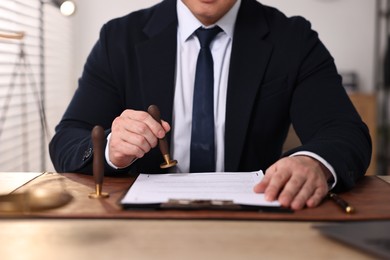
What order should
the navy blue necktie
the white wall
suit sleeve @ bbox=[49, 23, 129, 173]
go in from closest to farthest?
suit sleeve @ bbox=[49, 23, 129, 173] < the navy blue necktie < the white wall

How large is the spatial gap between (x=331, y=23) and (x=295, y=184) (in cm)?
382

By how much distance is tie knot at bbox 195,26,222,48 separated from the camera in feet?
5.11

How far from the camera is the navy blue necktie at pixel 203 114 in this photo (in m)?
1.48

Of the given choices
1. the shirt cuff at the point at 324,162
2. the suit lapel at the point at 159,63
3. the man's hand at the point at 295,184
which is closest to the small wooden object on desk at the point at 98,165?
the man's hand at the point at 295,184

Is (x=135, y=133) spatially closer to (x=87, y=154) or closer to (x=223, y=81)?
(x=87, y=154)

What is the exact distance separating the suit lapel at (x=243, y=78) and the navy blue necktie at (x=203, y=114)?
51 millimetres

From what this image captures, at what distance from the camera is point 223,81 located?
5.15 ft

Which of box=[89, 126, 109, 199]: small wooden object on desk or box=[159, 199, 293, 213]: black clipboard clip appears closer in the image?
box=[159, 199, 293, 213]: black clipboard clip

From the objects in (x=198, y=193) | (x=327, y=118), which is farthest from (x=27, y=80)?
(x=198, y=193)

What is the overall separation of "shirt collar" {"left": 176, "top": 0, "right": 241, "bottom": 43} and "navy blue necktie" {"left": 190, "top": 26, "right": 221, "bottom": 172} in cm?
5

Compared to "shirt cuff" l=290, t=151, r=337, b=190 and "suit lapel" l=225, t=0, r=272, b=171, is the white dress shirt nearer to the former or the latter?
"suit lapel" l=225, t=0, r=272, b=171

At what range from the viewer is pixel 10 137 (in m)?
2.56

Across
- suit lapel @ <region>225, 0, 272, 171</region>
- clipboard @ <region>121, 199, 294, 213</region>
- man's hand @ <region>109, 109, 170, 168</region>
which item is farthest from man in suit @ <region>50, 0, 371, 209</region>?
clipboard @ <region>121, 199, 294, 213</region>

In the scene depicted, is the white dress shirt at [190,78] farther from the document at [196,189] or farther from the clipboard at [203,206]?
the clipboard at [203,206]
